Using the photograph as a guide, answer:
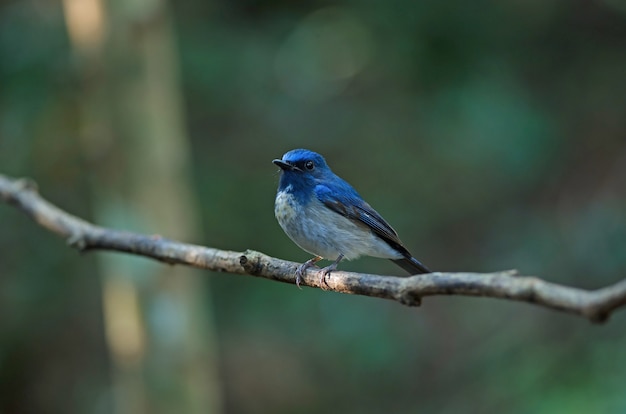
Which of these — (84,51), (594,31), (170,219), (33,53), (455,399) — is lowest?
(455,399)

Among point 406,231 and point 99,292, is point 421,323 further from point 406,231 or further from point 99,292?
point 99,292

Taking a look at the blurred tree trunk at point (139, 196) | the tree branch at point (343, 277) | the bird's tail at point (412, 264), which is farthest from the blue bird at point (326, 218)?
the blurred tree trunk at point (139, 196)

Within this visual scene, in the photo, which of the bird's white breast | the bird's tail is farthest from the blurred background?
the bird's white breast

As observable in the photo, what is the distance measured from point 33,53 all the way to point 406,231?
4.39m

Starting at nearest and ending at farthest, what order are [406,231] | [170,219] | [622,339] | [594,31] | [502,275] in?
[502,275], [622,339], [170,219], [406,231], [594,31]

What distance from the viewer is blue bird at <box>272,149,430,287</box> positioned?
13.4 ft

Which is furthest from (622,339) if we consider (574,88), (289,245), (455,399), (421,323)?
(574,88)

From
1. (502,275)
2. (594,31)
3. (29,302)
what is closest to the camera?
(502,275)

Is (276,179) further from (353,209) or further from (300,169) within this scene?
(353,209)

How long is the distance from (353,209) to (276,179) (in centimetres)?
87

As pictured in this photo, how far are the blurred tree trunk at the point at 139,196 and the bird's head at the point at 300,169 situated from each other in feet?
5.10

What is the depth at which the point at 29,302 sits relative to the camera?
7055 millimetres

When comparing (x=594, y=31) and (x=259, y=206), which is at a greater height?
(x=594, y=31)

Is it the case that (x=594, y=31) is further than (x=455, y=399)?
Yes
